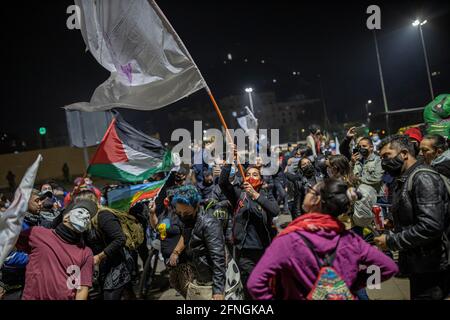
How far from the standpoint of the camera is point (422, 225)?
283cm

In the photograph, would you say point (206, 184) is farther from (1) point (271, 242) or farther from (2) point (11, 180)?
(2) point (11, 180)

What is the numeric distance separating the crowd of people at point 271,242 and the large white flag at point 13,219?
0.39 m

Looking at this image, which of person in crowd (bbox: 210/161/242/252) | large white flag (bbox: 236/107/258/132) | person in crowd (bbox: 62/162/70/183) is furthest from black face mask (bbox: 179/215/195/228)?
person in crowd (bbox: 62/162/70/183)

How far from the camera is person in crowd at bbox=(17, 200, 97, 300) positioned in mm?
3111

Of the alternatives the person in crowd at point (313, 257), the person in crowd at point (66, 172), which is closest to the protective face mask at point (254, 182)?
the person in crowd at point (313, 257)

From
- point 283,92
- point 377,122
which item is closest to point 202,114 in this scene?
point 283,92

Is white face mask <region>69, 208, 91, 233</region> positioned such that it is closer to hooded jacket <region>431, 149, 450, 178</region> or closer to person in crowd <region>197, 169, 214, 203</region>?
hooded jacket <region>431, 149, 450, 178</region>

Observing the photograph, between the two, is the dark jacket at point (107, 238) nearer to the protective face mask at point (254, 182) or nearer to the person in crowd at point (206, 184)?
the protective face mask at point (254, 182)

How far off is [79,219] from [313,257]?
7.15 ft

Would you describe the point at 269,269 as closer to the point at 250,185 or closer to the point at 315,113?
the point at 250,185

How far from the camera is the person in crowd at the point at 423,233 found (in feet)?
9.32

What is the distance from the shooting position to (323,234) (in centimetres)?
238

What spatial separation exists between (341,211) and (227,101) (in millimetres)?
104876

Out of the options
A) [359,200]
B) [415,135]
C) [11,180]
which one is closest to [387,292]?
[359,200]
